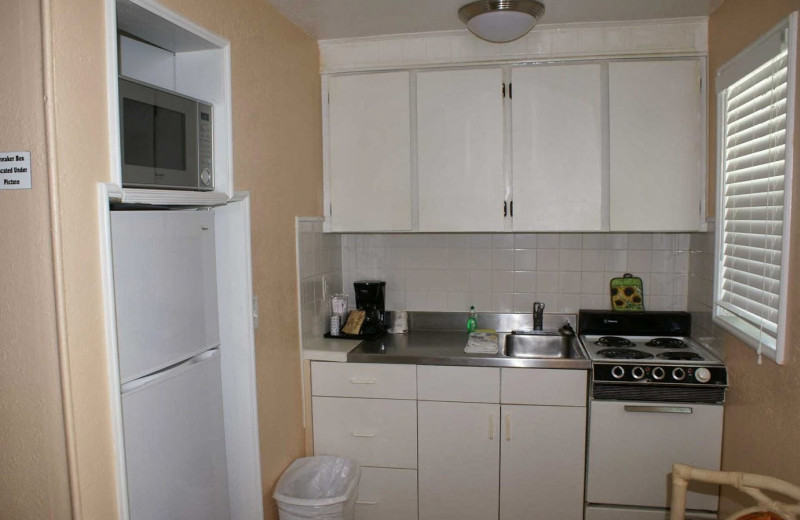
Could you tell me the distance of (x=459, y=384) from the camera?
8.95 ft

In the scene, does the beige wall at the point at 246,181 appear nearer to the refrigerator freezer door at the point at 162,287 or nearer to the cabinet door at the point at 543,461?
the refrigerator freezer door at the point at 162,287

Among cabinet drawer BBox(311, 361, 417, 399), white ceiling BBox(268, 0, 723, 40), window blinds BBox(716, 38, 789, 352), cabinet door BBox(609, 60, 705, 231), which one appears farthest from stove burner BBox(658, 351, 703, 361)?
white ceiling BBox(268, 0, 723, 40)

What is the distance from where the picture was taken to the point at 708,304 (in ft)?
8.98

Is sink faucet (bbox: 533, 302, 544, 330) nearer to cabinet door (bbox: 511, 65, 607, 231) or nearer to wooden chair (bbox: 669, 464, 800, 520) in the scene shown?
cabinet door (bbox: 511, 65, 607, 231)

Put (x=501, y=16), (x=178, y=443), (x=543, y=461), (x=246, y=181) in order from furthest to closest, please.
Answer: (x=543, y=461) < (x=501, y=16) < (x=246, y=181) < (x=178, y=443)

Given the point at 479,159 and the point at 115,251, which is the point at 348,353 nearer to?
the point at 479,159

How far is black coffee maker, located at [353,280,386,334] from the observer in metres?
3.18

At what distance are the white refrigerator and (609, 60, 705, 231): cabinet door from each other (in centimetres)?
188

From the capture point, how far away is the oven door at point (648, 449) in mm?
2520

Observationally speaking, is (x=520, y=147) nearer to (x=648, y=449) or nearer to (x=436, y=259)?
(x=436, y=259)

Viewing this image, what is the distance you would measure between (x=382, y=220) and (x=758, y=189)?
1.64m

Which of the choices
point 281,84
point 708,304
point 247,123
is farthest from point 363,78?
point 708,304

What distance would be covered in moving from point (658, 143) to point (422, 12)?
→ 1.24 meters

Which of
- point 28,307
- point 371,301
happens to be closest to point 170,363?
point 28,307
